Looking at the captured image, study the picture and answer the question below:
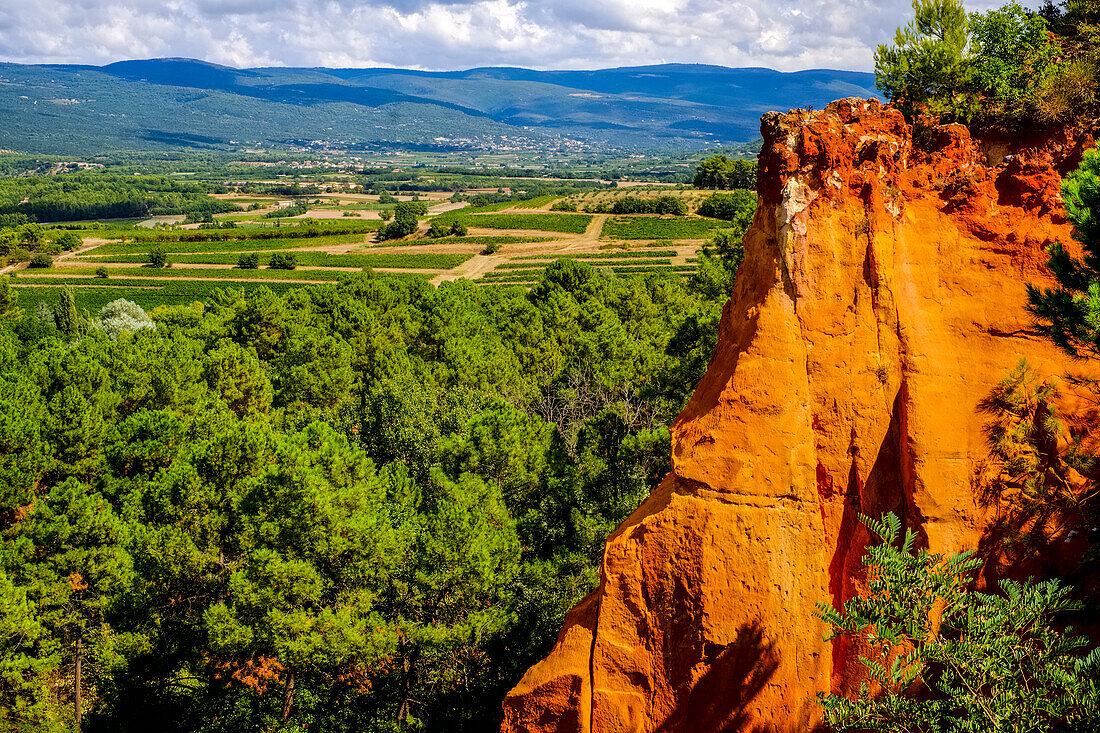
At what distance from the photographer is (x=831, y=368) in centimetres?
1351

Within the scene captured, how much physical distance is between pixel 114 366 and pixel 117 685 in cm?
1753

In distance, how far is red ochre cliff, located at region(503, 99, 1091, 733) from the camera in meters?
13.2

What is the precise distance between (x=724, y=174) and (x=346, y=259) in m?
89.9

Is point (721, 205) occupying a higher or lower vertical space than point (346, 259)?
higher

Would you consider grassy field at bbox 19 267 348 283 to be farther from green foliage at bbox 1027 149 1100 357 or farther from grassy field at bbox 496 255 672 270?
green foliage at bbox 1027 149 1100 357

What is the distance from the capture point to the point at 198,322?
5681 centimetres

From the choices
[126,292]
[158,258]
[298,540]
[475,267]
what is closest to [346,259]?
[475,267]

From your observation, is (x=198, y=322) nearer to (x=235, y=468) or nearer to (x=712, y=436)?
(x=235, y=468)

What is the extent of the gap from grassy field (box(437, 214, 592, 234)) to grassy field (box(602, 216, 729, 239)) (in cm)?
813

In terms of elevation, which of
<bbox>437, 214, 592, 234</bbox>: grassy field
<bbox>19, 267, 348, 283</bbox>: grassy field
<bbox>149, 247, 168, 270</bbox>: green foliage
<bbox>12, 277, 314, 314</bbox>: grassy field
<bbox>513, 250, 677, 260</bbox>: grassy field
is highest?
<bbox>437, 214, 592, 234</bbox>: grassy field

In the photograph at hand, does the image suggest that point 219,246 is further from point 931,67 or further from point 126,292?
point 931,67

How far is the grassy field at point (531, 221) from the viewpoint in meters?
168

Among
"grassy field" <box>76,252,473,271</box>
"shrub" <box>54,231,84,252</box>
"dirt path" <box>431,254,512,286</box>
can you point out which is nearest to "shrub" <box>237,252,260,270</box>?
"grassy field" <box>76,252,473,271</box>

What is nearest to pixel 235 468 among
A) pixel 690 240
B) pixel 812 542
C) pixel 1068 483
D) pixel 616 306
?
pixel 812 542
